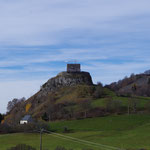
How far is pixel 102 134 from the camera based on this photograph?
2970 inches

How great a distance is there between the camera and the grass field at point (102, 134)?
6146 centimetres

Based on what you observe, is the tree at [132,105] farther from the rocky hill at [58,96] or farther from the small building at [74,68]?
the small building at [74,68]

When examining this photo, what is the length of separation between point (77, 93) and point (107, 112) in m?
38.3

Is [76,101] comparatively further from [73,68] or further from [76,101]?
[73,68]

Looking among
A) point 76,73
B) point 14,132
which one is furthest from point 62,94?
point 14,132

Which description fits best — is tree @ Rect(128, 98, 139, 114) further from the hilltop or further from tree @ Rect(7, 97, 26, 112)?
tree @ Rect(7, 97, 26, 112)

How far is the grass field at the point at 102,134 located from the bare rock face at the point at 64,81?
7301 cm

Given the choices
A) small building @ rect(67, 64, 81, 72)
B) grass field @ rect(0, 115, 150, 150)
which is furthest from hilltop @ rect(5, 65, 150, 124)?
grass field @ rect(0, 115, 150, 150)

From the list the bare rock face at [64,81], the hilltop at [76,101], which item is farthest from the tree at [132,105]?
the bare rock face at [64,81]

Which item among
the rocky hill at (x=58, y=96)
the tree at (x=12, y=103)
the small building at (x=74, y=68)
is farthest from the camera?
the tree at (x=12, y=103)

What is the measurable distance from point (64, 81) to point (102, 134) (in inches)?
3928

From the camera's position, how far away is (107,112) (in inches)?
4291

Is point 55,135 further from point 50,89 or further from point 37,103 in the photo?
point 50,89

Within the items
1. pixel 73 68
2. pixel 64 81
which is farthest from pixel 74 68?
pixel 64 81
